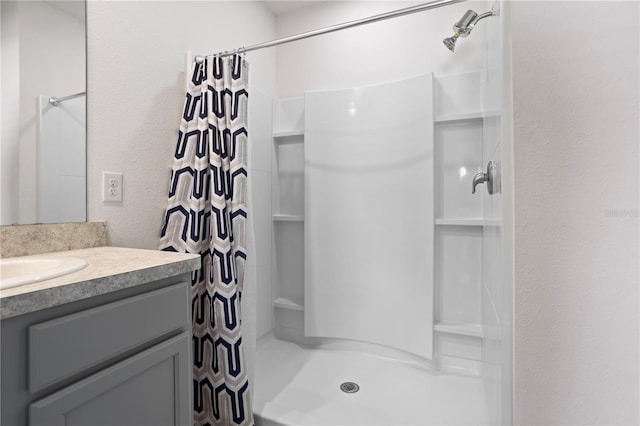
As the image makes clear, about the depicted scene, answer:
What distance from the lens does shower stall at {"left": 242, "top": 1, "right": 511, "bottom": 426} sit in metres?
1.59

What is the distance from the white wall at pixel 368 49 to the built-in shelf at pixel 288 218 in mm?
898

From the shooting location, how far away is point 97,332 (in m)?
0.65

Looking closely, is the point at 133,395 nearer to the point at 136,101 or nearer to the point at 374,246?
the point at 136,101

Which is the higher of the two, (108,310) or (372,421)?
(108,310)

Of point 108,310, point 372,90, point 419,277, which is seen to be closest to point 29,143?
point 108,310

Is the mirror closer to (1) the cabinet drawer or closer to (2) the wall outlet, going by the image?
(2) the wall outlet

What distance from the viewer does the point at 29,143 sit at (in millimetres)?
954

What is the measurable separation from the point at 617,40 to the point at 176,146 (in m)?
1.47

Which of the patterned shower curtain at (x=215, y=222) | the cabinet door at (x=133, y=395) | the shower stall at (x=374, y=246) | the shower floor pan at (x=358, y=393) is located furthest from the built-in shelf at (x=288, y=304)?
the cabinet door at (x=133, y=395)

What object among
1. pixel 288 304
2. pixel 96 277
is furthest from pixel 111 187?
pixel 288 304

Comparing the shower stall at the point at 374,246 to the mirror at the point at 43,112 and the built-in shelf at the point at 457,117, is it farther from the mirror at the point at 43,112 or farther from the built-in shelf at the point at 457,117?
the mirror at the point at 43,112

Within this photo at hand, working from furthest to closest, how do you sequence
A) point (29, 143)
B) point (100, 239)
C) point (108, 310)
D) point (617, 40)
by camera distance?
point (100, 239) < point (29, 143) < point (108, 310) < point (617, 40)

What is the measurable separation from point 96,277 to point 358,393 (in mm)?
1375

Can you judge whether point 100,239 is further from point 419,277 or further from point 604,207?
point 419,277
